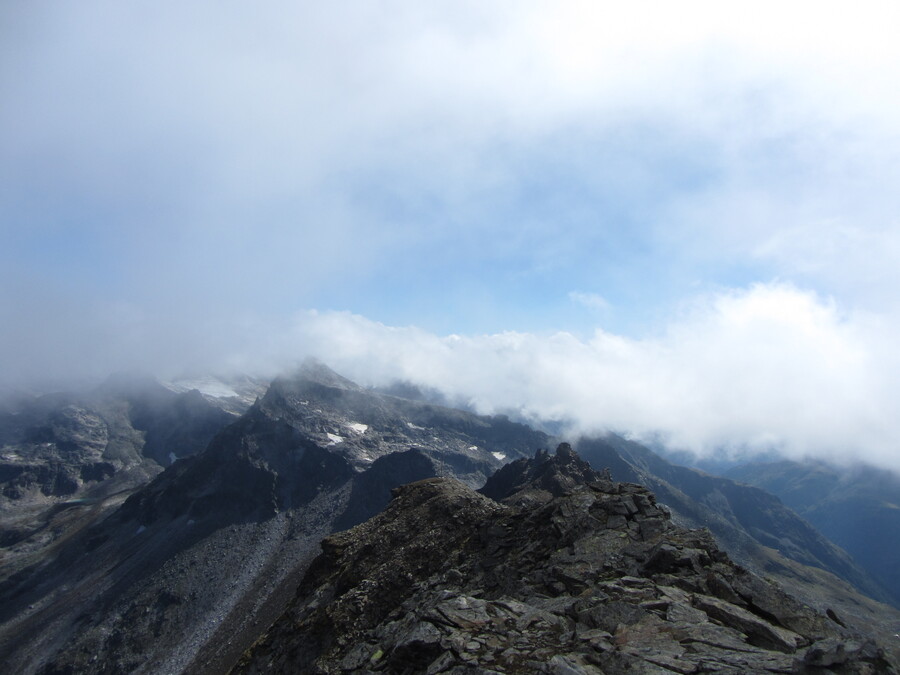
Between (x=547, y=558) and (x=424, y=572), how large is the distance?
43.0 ft

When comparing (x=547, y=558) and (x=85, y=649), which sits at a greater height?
(x=547, y=558)

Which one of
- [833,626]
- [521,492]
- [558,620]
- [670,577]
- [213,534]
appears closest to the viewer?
[833,626]

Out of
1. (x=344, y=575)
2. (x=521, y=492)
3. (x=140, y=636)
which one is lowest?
(x=140, y=636)

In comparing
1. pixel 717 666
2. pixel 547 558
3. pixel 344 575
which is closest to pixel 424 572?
pixel 344 575

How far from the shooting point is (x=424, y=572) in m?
42.2

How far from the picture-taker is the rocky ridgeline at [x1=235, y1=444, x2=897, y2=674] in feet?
64.8

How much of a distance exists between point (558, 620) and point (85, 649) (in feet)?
592

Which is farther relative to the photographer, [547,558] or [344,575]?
[344,575]

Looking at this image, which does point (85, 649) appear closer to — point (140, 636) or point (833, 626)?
point (140, 636)

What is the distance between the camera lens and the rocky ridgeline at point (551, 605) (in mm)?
19750

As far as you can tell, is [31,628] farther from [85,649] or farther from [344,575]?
[344,575]

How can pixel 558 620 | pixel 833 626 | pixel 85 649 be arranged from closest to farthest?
pixel 833 626 → pixel 558 620 → pixel 85 649

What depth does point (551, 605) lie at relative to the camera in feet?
87.8

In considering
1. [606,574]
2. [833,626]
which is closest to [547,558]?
[606,574]
